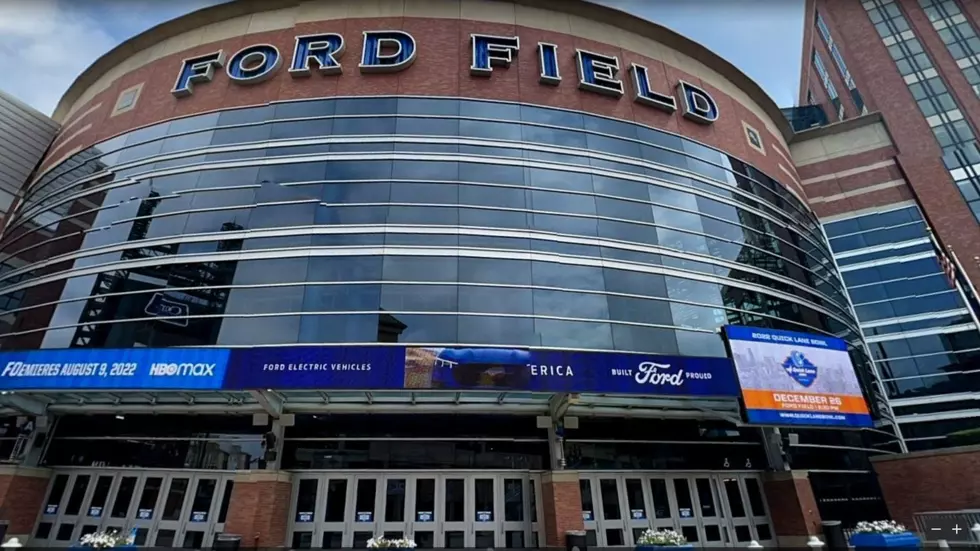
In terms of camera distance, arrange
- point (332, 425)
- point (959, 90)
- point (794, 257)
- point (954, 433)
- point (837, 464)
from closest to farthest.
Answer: point (332, 425) → point (837, 464) → point (954, 433) → point (794, 257) → point (959, 90)

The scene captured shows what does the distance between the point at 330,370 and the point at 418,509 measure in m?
5.60

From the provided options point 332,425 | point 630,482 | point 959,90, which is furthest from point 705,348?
point 959,90

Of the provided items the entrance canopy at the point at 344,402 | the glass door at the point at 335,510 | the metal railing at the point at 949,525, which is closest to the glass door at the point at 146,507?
the entrance canopy at the point at 344,402

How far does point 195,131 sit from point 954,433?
38.9m

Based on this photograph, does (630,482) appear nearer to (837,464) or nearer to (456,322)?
(456,322)

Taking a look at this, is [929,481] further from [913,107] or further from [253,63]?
[253,63]

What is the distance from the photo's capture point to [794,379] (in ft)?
60.4

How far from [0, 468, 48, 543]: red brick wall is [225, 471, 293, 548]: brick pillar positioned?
7680 mm

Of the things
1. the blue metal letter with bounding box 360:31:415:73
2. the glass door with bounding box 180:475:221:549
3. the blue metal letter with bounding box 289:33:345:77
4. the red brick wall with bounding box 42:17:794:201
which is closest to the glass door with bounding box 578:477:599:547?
the glass door with bounding box 180:475:221:549

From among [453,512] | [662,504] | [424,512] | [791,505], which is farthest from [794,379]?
[424,512]

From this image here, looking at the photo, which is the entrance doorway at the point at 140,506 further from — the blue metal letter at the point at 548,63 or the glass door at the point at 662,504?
the blue metal letter at the point at 548,63

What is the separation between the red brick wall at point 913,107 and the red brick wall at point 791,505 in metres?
Answer: 21.5

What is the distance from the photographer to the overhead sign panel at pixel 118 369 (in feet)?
49.6

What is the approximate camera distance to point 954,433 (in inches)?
945
